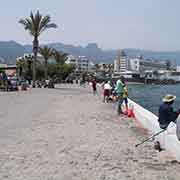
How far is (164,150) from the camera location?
7938 millimetres

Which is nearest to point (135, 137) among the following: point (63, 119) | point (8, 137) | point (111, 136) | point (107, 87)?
point (111, 136)

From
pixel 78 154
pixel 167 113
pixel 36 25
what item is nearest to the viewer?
pixel 78 154

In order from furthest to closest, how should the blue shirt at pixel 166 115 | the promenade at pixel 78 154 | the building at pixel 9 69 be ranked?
the building at pixel 9 69 → the blue shirt at pixel 166 115 → the promenade at pixel 78 154

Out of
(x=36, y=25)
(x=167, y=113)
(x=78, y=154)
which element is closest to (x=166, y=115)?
(x=167, y=113)

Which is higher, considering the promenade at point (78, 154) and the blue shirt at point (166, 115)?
the blue shirt at point (166, 115)

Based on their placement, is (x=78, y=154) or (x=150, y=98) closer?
(x=78, y=154)

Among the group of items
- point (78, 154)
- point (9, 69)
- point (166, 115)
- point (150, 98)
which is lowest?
point (150, 98)

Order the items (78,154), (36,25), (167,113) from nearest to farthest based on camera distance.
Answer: (78,154), (167,113), (36,25)

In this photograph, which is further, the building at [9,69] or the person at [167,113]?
the building at [9,69]

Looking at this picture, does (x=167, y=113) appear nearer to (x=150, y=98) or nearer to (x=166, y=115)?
(x=166, y=115)

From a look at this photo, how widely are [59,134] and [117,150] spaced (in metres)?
2.34

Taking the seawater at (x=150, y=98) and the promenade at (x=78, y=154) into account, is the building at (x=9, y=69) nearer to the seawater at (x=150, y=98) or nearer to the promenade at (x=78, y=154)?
the seawater at (x=150, y=98)

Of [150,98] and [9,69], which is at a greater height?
[9,69]

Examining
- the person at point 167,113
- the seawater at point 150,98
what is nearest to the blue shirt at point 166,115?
the person at point 167,113
